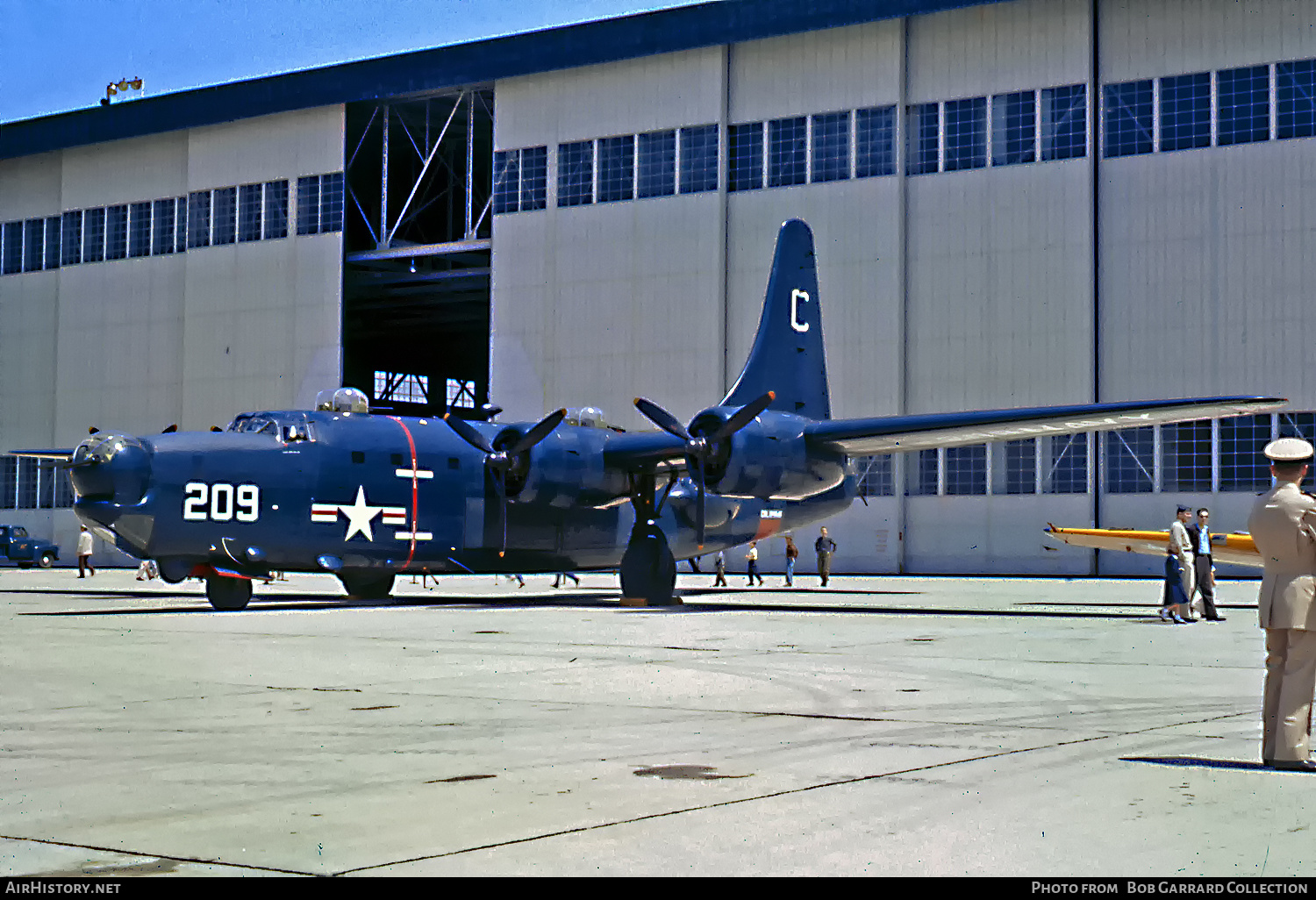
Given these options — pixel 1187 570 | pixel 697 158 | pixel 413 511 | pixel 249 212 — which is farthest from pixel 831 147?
pixel 1187 570

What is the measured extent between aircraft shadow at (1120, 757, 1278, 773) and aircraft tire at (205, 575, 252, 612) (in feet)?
62.3

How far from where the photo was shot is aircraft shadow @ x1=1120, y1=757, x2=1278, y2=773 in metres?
7.57

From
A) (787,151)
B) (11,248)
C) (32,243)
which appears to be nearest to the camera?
(787,151)

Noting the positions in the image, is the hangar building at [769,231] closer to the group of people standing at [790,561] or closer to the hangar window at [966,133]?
the hangar window at [966,133]

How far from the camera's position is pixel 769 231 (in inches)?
1858

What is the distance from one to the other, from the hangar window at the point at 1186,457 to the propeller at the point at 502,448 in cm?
2327

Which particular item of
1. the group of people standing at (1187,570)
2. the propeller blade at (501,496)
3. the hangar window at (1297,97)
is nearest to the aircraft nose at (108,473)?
the propeller blade at (501,496)

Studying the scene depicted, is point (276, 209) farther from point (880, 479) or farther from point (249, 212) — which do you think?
point (880, 479)

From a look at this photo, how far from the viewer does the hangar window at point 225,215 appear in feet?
186

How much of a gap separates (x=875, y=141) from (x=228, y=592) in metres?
30.2

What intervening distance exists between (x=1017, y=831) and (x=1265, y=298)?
3917 centimetres

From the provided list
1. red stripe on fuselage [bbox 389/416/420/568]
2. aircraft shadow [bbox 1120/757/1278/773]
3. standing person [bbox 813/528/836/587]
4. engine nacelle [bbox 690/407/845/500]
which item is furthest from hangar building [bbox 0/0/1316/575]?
aircraft shadow [bbox 1120/757/1278/773]

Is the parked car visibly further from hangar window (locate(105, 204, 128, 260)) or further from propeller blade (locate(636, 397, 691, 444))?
propeller blade (locate(636, 397, 691, 444))

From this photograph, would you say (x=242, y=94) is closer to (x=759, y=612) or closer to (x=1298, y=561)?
(x=759, y=612)
